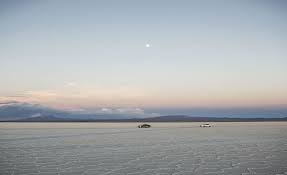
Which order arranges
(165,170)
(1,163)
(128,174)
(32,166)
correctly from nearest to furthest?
(128,174) → (165,170) → (32,166) → (1,163)

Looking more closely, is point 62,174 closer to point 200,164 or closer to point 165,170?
point 165,170

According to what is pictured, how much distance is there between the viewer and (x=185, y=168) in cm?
2634

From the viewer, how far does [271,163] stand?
28953 millimetres

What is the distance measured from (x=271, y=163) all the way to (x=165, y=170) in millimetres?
10420

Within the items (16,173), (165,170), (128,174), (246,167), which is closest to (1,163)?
(16,173)

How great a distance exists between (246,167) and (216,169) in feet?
9.11

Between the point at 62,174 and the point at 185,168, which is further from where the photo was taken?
the point at 185,168

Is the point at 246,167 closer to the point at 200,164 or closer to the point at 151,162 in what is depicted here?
the point at 200,164

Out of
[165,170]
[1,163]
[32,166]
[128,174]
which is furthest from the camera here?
[1,163]

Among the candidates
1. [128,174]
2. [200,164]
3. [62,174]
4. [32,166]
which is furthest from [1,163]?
[200,164]

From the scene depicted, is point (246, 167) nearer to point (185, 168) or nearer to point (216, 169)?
point (216, 169)

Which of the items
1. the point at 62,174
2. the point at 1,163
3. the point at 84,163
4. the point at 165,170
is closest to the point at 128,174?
the point at 165,170

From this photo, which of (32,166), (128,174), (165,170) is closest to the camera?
(128,174)

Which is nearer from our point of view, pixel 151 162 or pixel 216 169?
pixel 216 169
